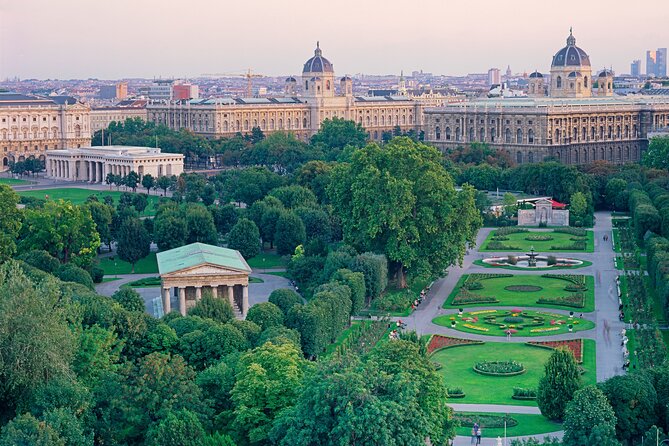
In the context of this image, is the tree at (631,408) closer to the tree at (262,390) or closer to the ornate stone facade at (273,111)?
the tree at (262,390)

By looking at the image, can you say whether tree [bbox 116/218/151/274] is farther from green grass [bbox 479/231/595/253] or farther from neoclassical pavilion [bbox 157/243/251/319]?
green grass [bbox 479/231/595/253]

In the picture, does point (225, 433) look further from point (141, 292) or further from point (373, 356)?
point (141, 292)

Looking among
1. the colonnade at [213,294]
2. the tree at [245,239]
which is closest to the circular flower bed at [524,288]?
the colonnade at [213,294]

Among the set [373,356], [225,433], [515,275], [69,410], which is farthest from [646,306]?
[69,410]

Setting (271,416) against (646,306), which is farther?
(646,306)

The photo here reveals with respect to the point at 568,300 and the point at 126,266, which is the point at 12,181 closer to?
the point at 126,266

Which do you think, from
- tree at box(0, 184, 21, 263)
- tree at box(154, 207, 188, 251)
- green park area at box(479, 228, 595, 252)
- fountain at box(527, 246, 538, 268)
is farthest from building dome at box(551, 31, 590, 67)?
tree at box(0, 184, 21, 263)

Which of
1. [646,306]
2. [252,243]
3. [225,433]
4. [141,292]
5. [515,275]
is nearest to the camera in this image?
[225,433]
